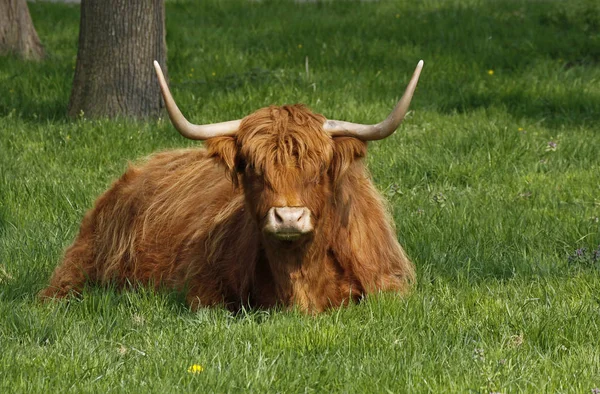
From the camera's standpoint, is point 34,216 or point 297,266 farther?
point 34,216

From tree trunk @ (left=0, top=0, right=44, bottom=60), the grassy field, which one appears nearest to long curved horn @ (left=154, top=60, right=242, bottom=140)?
the grassy field

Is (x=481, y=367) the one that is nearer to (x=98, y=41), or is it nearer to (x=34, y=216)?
(x=34, y=216)

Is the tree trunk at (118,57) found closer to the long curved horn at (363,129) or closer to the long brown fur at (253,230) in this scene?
the long brown fur at (253,230)

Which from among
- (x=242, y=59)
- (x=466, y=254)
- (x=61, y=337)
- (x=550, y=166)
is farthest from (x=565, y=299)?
(x=242, y=59)

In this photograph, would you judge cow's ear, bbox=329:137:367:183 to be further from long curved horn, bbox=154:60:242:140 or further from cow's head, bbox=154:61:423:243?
long curved horn, bbox=154:60:242:140

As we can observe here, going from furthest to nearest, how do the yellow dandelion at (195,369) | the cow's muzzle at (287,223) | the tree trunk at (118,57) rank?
the tree trunk at (118,57) < the cow's muzzle at (287,223) < the yellow dandelion at (195,369)

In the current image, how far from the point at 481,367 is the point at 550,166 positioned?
4.24 meters

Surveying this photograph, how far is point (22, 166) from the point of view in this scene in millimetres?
8414

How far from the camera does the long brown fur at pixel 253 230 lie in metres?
5.14

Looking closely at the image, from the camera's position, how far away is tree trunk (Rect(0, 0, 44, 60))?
12227 millimetres

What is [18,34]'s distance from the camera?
12.3 metres

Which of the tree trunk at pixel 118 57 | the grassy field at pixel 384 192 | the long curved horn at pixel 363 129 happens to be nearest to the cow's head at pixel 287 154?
the long curved horn at pixel 363 129

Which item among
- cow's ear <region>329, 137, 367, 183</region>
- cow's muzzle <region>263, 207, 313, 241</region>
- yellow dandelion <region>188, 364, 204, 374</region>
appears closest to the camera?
yellow dandelion <region>188, 364, 204, 374</region>

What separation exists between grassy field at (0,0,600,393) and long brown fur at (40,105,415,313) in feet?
0.63
